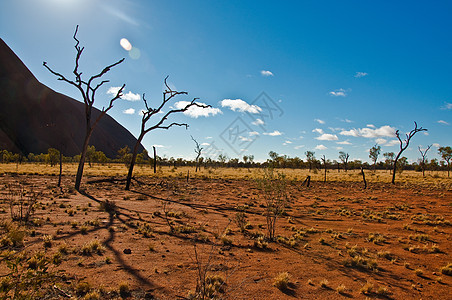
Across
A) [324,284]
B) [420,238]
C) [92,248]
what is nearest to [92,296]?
[92,248]

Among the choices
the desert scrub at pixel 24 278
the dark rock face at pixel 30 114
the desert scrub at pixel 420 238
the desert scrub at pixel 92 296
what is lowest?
the desert scrub at pixel 92 296

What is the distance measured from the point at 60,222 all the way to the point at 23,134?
12424cm

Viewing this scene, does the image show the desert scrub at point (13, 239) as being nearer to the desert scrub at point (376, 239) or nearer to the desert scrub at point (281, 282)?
the desert scrub at point (281, 282)

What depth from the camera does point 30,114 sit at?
359 ft

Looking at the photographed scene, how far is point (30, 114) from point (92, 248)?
13551 centimetres

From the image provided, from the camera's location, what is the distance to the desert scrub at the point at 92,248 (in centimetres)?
688

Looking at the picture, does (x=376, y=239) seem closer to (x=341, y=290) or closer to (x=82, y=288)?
(x=341, y=290)

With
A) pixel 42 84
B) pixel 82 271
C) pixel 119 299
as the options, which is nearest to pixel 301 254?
pixel 119 299

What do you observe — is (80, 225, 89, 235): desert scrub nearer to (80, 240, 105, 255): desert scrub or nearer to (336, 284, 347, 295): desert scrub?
(80, 240, 105, 255): desert scrub

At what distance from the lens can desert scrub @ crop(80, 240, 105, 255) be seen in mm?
6881

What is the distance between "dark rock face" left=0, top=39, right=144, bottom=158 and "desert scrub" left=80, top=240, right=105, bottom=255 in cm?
10176

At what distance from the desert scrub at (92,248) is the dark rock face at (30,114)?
10176 cm

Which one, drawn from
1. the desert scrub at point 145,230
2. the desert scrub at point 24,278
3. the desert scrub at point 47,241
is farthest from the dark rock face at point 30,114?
the desert scrub at point 24,278

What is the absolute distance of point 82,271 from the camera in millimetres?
5730
